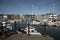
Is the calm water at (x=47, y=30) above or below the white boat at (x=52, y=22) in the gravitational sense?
below

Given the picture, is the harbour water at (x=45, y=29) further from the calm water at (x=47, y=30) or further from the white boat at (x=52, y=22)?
the white boat at (x=52, y=22)

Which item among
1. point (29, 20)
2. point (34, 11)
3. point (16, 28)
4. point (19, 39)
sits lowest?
point (19, 39)

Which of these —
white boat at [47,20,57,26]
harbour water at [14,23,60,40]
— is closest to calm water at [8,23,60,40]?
harbour water at [14,23,60,40]

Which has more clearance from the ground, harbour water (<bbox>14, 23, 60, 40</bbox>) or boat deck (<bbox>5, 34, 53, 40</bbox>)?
harbour water (<bbox>14, 23, 60, 40</bbox>)

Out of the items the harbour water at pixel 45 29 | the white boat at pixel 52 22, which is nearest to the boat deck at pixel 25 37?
the harbour water at pixel 45 29

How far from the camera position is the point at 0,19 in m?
4.31

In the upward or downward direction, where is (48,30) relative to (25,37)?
upward

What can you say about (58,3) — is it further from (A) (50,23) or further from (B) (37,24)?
(B) (37,24)

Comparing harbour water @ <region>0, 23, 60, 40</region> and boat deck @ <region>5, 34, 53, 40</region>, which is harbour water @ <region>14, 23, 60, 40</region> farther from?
boat deck @ <region>5, 34, 53, 40</region>

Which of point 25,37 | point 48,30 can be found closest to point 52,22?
point 48,30

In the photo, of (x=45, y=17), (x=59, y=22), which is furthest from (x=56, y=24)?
(x=45, y=17)

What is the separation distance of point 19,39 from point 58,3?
1822 mm

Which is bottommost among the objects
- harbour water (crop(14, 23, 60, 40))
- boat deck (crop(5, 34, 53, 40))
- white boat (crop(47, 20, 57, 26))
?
boat deck (crop(5, 34, 53, 40))

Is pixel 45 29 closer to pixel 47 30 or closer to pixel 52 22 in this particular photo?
pixel 47 30
